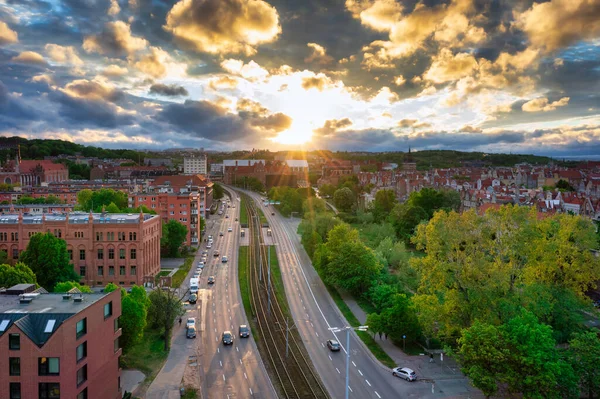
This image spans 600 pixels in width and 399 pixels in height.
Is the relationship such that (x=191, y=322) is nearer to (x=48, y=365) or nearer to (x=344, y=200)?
(x=48, y=365)

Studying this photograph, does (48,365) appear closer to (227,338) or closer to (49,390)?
(49,390)

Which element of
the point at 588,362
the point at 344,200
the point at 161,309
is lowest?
the point at 161,309

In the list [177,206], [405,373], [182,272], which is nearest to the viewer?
[405,373]

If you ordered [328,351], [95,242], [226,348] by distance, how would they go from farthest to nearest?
1. [95,242]
2. [226,348]
3. [328,351]

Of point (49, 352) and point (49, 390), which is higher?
point (49, 352)

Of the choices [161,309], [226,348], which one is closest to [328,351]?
[226,348]

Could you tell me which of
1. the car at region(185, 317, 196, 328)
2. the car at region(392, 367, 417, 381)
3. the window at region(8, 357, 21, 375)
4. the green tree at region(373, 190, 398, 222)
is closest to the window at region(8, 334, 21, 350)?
the window at region(8, 357, 21, 375)

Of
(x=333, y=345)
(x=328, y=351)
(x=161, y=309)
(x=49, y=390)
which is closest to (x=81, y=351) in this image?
(x=49, y=390)

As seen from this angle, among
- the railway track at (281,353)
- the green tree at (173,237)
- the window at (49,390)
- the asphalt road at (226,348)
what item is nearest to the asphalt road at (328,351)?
the railway track at (281,353)

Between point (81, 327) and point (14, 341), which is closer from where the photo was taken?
point (14, 341)
